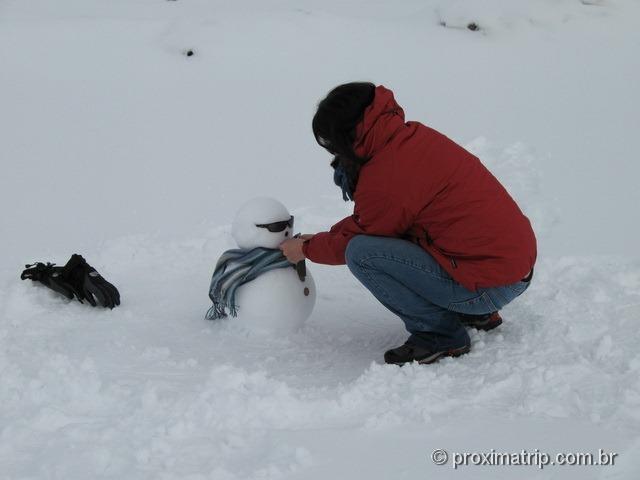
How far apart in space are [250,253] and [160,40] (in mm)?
4706

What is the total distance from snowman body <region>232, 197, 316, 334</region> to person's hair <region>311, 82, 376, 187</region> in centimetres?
69

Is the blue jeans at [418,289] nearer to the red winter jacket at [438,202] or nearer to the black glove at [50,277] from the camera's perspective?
the red winter jacket at [438,202]

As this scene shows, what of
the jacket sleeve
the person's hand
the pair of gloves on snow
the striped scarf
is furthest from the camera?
the pair of gloves on snow

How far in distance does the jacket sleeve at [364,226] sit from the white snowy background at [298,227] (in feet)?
1.49

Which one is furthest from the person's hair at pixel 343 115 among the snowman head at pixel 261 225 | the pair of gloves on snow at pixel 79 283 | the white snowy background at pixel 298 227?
the pair of gloves on snow at pixel 79 283

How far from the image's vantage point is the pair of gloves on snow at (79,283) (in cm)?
354

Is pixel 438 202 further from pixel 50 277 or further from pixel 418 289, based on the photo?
pixel 50 277

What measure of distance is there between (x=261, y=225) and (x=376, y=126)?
82 centimetres

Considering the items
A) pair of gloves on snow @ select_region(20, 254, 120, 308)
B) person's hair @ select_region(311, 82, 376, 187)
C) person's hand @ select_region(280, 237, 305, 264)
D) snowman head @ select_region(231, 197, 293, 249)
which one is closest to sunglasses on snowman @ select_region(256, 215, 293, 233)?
snowman head @ select_region(231, 197, 293, 249)

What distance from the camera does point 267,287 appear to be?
3219mm

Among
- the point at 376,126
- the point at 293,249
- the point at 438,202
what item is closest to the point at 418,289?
the point at 438,202

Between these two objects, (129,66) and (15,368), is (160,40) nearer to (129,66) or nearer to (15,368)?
(129,66)

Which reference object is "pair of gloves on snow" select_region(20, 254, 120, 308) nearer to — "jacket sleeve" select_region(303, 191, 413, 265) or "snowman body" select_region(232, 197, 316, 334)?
"snowman body" select_region(232, 197, 316, 334)

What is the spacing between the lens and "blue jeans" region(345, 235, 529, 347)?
2.81 meters
